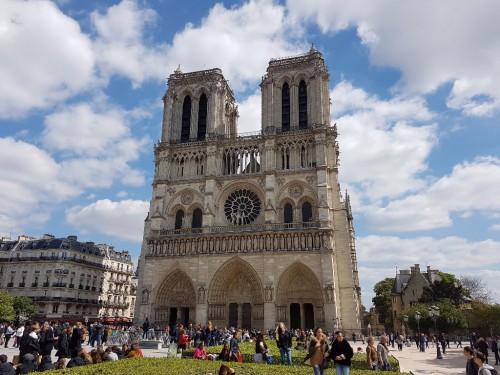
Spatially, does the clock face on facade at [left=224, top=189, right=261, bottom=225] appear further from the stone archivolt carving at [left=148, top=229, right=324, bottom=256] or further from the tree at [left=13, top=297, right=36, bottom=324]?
the tree at [left=13, top=297, right=36, bottom=324]

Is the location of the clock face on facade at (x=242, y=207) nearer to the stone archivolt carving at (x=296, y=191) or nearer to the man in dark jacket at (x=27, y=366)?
the stone archivolt carving at (x=296, y=191)

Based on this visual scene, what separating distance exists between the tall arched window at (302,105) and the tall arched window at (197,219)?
1121 centimetres

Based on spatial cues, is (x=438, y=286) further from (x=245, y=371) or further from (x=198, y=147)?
(x=245, y=371)

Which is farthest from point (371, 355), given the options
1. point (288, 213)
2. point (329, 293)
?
point (288, 213)

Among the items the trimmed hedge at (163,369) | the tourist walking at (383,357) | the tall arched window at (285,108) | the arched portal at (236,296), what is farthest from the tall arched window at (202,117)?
the trimmed hedge at (163,369)

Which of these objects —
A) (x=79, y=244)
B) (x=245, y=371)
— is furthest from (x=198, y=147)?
(x=245, y=371)

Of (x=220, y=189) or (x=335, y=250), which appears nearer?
(x=335, y=250)

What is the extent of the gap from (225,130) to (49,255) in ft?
68.0

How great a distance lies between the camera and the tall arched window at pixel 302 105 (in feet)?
113

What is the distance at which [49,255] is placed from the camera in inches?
1516

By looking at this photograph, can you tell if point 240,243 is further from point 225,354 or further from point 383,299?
point 383,299

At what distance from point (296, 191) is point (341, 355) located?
2442 centimetres

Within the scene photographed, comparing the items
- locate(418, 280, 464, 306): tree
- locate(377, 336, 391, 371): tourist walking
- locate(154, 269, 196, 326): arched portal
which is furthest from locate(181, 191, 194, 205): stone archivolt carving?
locate(377, 336, 391, 371): tourist walking

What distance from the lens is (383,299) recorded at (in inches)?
2013
